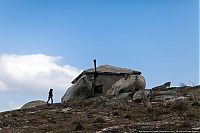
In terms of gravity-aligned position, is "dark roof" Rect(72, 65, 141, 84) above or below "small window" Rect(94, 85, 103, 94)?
above

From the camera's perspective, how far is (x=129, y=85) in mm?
48031

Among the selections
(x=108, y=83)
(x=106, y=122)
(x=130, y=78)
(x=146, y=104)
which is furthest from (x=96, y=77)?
(x=106, y=122)

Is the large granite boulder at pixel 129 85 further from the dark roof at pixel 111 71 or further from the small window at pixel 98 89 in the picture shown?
the small window at pixel 98 89

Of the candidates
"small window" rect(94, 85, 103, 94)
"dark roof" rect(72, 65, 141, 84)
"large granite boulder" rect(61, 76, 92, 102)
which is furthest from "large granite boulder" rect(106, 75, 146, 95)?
"small window" rect(94, 85, 103, 94)

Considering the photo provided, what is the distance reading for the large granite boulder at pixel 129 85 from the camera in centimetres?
4762

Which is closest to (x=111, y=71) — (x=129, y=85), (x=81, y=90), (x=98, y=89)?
(x=98, y=89)

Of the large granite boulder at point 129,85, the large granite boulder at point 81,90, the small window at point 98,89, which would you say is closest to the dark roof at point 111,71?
the small window at point 98,89

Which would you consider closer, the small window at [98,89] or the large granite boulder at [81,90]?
the large granite boulder at [81,90]

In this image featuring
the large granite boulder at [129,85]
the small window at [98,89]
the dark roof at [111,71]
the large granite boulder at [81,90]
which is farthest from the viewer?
the dark roof at [111,71]

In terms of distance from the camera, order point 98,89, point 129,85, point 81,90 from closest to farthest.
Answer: point 129,85 < point 81,90 < point 98,89

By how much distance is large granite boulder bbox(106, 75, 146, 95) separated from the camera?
47.6m

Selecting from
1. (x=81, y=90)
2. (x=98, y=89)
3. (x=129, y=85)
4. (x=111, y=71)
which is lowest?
(x=81, y=90)

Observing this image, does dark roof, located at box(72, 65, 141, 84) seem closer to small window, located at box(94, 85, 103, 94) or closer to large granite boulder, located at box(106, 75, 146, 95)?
small window, located at box(94, 85, 103, 94)

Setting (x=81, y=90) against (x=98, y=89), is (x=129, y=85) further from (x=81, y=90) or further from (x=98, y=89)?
(x=98, y=89)
